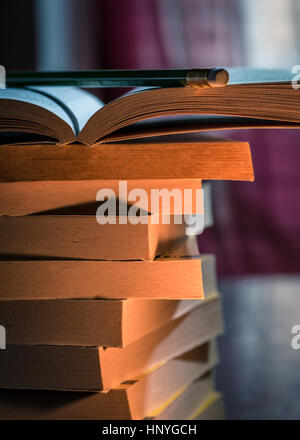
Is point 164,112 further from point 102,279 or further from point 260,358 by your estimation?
point 260,358

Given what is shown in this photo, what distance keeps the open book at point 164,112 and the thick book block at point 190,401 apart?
0.28 metres

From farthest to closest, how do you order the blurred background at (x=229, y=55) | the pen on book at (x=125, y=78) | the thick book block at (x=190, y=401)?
the blurred background at (x=229, y=55)
the thick book block at (x=190, y=401)
the pen on book at (x=125, y=78)

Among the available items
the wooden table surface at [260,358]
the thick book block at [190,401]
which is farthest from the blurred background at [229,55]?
the thick book block at [190,401]

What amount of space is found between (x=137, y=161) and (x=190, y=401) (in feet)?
1.02

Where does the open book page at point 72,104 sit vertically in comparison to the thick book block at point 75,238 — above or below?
above

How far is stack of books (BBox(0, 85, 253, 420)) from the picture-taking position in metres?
0.61

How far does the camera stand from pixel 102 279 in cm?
61

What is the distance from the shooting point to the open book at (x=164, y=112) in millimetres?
595

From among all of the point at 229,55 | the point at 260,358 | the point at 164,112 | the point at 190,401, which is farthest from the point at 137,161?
the point at 229,55

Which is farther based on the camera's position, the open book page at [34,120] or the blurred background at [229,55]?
the blurred background at [229,55]

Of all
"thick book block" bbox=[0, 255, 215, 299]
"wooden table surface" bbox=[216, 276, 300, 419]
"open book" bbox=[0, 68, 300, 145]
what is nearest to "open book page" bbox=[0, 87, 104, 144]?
"open book" bbox=[0, 68, 300, 145]

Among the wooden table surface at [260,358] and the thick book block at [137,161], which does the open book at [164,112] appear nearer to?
the thick book block at [137,161]

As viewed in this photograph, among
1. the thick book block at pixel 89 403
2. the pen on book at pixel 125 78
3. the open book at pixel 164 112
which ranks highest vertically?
the pen on book at pixel 125 78
